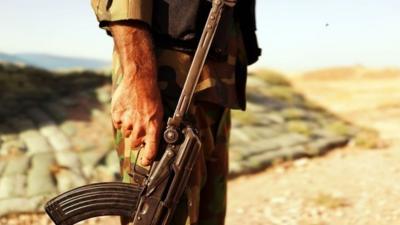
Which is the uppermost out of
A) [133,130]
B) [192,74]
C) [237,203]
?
[192,74]

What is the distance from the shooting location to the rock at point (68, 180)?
421cm

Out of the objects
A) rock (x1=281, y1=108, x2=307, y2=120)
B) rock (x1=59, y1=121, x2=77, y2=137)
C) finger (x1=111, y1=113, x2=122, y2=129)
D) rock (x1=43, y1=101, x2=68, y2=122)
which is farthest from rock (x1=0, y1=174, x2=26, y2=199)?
rock (x1=281, y1=108, x2=307, y2=120)

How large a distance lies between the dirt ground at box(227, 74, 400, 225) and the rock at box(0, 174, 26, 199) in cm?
154

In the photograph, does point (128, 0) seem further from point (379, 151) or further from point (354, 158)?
point (379, 151)

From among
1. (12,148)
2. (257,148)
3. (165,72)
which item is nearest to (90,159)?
(12,148)

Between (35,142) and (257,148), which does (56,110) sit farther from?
(257,148)

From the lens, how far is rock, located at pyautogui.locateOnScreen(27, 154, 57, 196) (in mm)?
4113

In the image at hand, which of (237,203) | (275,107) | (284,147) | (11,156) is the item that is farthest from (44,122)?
(275,107)

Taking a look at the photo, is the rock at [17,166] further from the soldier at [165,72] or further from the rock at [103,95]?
the soldier at [165,72]

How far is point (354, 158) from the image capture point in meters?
5.96

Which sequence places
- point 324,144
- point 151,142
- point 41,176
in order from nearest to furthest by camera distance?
point 151,142
point 41,176
point 324,144

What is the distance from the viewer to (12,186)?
4098 millimetres

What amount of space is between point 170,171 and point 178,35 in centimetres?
38

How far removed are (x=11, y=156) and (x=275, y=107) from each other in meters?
3.59
